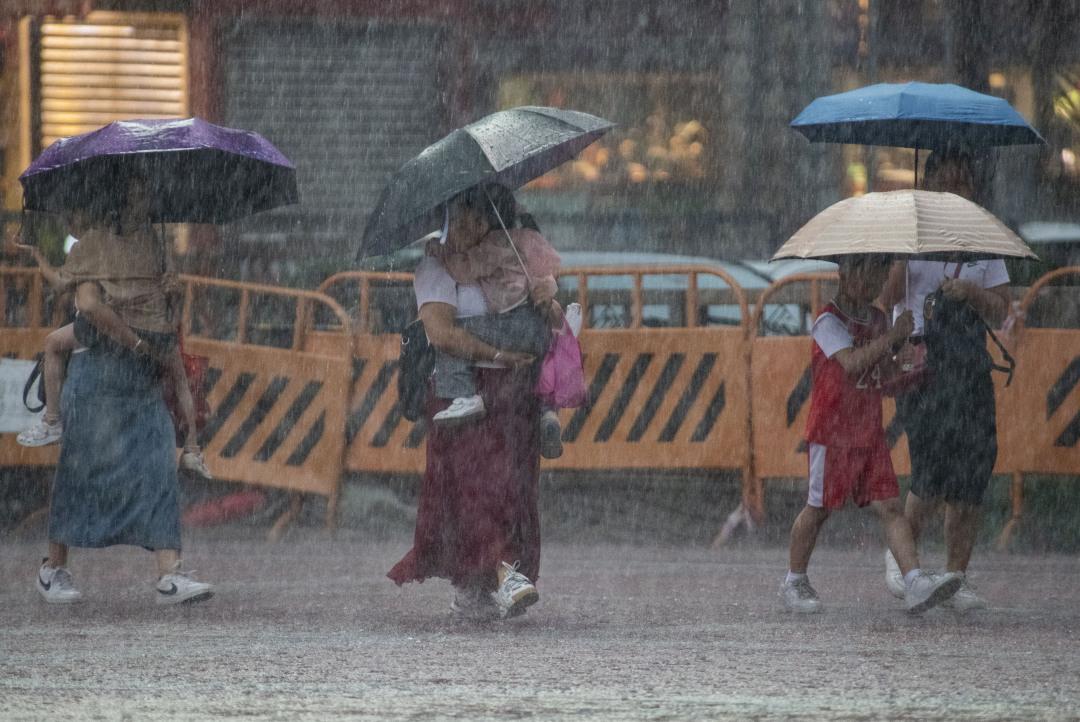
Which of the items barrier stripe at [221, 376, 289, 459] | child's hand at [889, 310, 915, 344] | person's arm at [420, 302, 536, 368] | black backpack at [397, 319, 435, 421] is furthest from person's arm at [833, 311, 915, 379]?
barrier stripe at [221, 376, 289, 459]

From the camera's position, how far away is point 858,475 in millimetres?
7516

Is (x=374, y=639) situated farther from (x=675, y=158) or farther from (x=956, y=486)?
(x=675, y=158)

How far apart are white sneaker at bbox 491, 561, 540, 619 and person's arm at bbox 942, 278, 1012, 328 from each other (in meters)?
2.02

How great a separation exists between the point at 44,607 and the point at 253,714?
2.70 meters

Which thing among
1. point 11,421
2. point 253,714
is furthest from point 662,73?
point 253,714

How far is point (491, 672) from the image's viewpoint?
623cm

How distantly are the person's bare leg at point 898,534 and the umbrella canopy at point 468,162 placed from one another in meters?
1.82

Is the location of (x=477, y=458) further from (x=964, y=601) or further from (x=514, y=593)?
(x=964, y=601)

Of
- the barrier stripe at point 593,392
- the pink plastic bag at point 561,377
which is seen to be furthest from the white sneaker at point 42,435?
the barrier stripe at point 593,392

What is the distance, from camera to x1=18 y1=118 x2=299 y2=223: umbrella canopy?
765cm

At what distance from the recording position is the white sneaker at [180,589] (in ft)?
25.3

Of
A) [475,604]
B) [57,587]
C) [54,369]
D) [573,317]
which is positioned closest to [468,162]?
[573,317]

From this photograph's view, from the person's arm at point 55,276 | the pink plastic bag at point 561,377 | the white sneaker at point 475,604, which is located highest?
the person's arm at point 55,276

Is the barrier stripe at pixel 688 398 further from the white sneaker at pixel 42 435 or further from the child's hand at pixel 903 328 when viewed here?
the white sneaker at pixel 42 435
